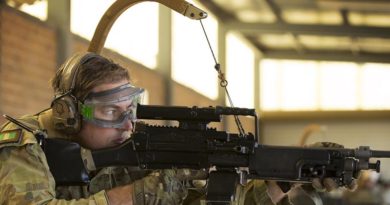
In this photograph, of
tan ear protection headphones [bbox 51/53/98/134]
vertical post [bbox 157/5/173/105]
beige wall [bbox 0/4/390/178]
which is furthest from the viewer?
vertical post [bbox 157/5/173/105]

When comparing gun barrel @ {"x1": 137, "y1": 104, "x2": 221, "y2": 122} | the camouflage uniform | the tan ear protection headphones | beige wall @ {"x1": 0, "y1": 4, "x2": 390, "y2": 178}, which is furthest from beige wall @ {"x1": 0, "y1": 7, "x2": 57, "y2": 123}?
gun barrel @ {"x1": 137, "y1": 104, "x2": 221, "y2": 122}

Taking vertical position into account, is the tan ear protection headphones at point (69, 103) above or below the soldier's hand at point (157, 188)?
above

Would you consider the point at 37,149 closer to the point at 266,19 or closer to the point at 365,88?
the point at 266,19

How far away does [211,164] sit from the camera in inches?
84.5

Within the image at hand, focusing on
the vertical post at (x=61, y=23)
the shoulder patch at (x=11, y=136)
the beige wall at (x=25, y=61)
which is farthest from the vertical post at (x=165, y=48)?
the shoulder patch at (x=11, y=136)

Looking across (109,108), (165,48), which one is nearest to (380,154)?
(109,108)

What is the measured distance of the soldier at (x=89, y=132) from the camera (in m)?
2.12

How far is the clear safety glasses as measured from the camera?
2.30m

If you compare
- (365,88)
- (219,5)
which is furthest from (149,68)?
(365,88)

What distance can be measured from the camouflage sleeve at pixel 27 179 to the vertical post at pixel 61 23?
3.83 meters

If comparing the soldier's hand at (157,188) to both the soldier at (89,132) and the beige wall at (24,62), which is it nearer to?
the soldier at (89,132)

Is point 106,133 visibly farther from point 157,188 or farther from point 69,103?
point 157,188

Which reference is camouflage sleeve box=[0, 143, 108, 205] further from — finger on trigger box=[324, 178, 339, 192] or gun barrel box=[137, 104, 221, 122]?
finger on trigger box=[324, 178, 339, 192]

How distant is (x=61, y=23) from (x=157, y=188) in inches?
173
